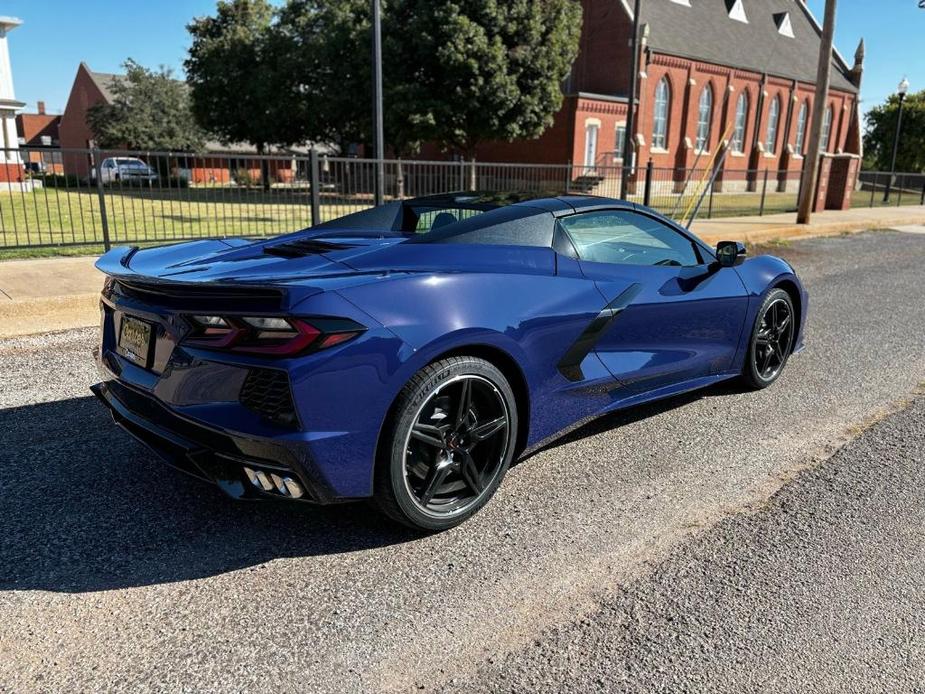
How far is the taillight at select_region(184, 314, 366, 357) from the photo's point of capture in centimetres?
256

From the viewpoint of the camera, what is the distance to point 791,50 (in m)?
48.3

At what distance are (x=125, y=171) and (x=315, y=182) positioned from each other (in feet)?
10.5

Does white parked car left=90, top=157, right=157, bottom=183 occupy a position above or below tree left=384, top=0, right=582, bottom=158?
below

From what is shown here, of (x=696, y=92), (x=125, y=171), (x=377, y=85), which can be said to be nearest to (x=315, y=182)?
(x=377, y=85)

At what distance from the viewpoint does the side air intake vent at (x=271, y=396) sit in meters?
2.53

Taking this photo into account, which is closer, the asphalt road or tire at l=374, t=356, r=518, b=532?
the asphalt road

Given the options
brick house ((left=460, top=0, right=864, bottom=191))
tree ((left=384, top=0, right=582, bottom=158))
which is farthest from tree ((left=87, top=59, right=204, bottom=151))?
tree ((left=384, top=0, right=582, bottom=158))

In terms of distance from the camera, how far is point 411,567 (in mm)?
2822

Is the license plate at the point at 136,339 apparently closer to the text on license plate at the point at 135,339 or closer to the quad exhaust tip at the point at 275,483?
the text on license plate at the point at 135,339

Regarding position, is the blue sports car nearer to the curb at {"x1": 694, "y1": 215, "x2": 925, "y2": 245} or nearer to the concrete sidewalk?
the concrete sidewalk

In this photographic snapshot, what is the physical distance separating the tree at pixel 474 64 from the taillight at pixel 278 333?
2463 centimetres

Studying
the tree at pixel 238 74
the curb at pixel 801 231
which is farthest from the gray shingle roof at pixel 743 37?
the curb at pixel 801 231

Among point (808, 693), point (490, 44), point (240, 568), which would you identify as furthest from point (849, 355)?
point (490, 44)

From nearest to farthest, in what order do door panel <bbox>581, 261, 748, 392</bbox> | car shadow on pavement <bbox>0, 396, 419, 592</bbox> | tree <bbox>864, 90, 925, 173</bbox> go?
1. car shadow on pavement <bbox>0, 396, 419, 592</bbox>
2. door panel <bbox>581, 261, 748, 392</bbox>
3. tree <bbox>864, 90, 925, 173</bbox>
